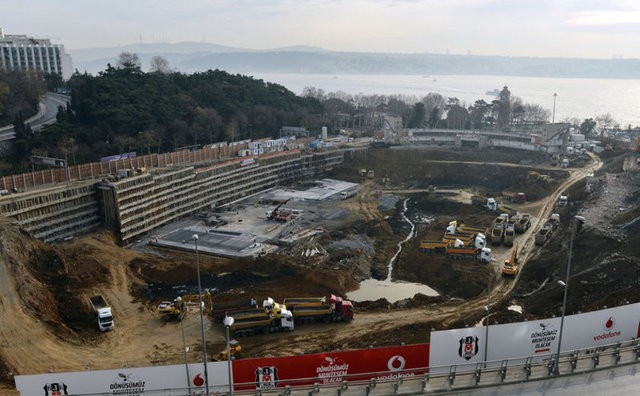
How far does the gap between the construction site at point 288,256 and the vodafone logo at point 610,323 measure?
430 centimetres

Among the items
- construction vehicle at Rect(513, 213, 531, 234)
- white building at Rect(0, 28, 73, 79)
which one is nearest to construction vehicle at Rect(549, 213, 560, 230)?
construction vehicle at Rect(513, 213, 531, 234)

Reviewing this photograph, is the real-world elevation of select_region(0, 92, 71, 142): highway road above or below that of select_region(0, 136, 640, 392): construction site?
above

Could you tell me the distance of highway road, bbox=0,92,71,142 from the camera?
54.4 m

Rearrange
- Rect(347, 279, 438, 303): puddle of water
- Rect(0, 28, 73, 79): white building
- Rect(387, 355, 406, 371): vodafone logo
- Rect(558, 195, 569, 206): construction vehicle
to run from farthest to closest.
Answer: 1. Rect(0, 28, 73, 79): white building
2. Rect(558, 195, 569, 206): construction vehicle
3. Rect(347, 279, 438, 303): puddle of water
4. Rect(387, 355, 406, 371): vodafone logo

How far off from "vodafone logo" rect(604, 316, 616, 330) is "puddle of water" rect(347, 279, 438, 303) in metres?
15.4

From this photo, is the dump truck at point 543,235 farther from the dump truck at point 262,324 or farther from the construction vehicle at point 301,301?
the dump truck at point 262,324

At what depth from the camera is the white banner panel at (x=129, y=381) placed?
14.6 meters

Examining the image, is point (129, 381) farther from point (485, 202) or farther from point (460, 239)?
point (485, 202)

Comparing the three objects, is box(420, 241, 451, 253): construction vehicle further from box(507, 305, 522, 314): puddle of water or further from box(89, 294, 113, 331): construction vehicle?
box(89, 294, 113, 331): construction vehicle

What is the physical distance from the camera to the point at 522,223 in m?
43.2

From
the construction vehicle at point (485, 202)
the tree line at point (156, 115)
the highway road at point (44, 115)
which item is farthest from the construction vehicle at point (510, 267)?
the highway road at point (44, 115)

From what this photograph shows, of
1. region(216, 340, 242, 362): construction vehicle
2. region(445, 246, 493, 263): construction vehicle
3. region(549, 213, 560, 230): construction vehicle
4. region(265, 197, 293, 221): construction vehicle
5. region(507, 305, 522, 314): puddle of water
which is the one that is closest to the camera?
region(216, 340, 242, 362): construction vehicle

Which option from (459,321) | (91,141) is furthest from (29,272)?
(91,141)

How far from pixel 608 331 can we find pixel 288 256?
2427 centimetres
